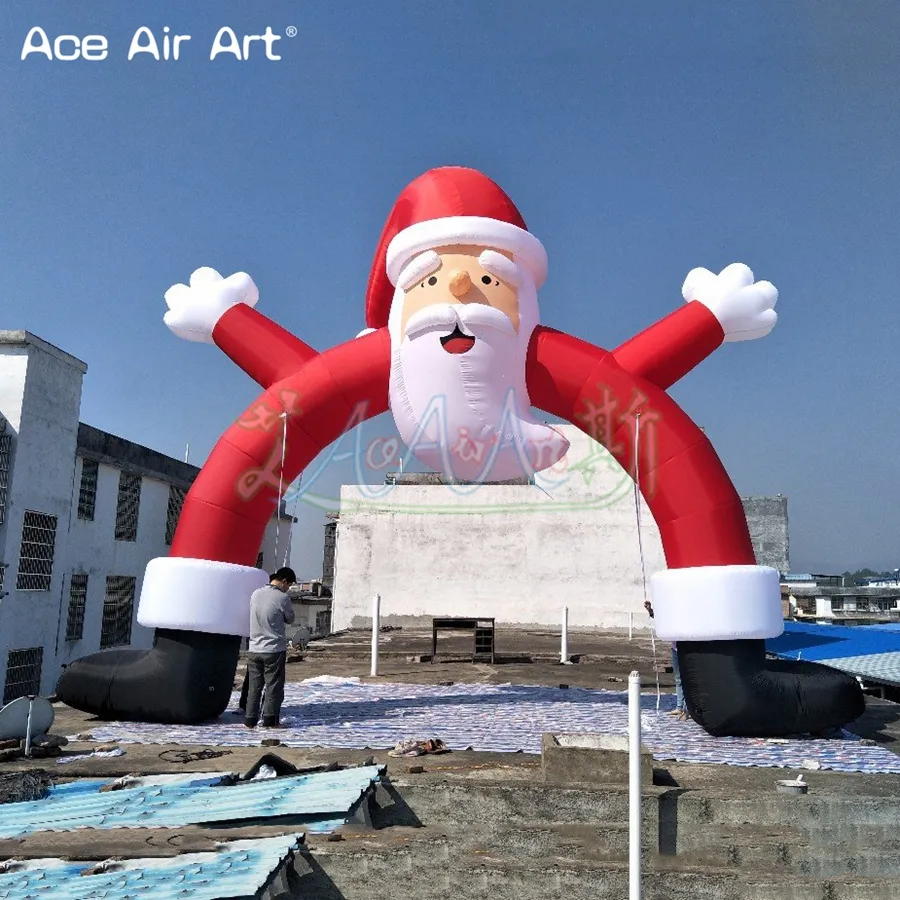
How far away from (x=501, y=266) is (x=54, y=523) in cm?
1335

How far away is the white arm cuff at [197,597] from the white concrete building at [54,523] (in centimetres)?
752

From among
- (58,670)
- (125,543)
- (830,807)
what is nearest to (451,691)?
(830,807)

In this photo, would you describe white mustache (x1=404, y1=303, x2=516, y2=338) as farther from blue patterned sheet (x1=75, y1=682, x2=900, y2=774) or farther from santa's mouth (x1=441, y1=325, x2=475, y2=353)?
blue patterned sheet (x1=75, y1=682, x2=900, y2=774)

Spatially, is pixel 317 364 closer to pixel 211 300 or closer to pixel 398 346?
pixel 398 346

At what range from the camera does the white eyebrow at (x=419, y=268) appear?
8.02m

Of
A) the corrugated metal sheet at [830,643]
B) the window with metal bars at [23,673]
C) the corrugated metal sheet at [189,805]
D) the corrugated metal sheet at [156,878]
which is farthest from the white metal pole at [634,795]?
the window with metal bars at [23,673]

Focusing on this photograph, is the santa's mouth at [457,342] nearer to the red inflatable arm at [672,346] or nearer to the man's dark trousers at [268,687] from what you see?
the red inflatable arm at [672,346]

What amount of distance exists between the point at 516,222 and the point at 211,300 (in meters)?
3.34

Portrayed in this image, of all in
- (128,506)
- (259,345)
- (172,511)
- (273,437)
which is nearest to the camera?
(273,437)

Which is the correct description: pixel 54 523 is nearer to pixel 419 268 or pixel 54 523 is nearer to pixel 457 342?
pixel 419 268

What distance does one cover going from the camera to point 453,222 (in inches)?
317

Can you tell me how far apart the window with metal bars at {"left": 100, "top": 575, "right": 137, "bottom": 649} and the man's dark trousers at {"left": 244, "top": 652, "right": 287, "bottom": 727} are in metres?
14.8

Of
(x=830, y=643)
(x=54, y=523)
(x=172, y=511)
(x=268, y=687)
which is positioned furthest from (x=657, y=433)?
(x=172, y=511)

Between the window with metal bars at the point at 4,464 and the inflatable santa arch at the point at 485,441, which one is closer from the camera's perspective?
the inflatable santa arch at the point at 485,441
